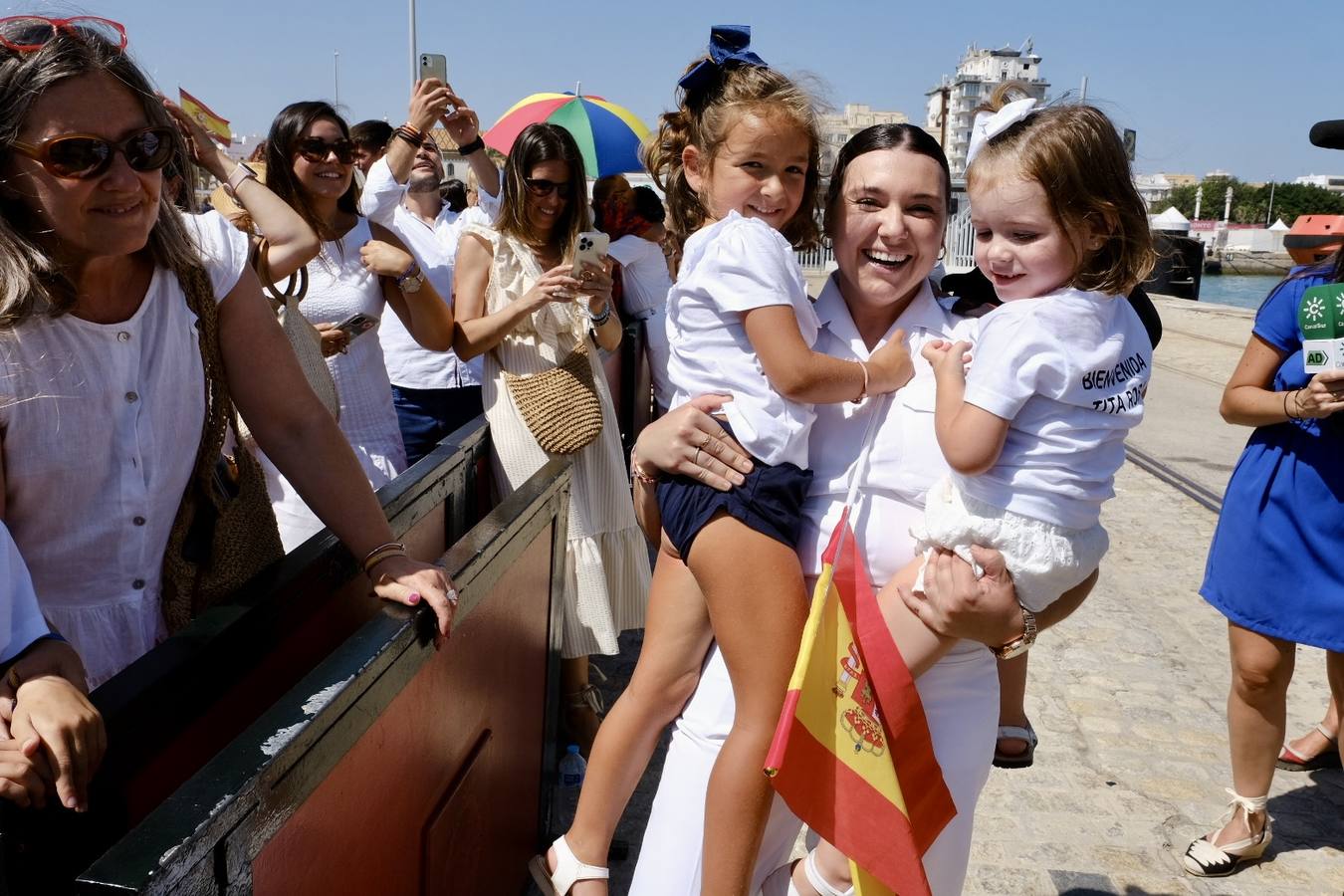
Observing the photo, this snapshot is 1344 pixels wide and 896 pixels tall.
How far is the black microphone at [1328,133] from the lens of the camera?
3.25 m

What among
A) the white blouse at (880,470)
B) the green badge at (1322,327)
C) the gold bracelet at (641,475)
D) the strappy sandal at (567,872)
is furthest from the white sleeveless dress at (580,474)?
the green badge at (1322,327)

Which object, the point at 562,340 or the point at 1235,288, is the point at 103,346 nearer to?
the point at 562,340

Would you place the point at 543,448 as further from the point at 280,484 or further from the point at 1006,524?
the point at 1006,524

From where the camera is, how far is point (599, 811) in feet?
7.78

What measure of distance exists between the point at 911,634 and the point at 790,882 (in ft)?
2.33

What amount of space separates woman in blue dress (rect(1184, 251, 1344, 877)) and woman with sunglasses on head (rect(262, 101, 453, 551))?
9.34 feet

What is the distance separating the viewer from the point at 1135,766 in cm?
392

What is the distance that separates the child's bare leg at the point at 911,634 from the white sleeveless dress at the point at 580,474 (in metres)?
1.91

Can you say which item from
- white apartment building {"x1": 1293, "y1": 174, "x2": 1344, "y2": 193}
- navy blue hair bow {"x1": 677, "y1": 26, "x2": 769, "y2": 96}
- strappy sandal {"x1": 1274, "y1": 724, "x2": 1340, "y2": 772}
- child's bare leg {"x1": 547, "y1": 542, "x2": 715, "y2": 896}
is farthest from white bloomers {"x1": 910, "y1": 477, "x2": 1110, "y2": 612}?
white apartment building {"x1": 1293, "y1": 174, "x2": 1344, "y2": 193}

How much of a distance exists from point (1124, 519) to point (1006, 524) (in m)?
5.79

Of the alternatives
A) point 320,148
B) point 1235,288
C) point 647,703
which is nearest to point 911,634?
point 647,703

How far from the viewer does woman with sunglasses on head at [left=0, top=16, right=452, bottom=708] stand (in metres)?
1.69

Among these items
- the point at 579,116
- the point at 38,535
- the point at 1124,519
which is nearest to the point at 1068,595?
the point at 38,535

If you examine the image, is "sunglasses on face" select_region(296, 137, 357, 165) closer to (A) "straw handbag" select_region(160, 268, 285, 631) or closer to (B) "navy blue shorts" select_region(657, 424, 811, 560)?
(A) "straw handbag" select_region(160, 268, 285, 631)
